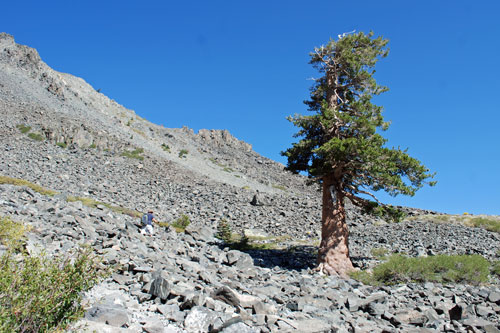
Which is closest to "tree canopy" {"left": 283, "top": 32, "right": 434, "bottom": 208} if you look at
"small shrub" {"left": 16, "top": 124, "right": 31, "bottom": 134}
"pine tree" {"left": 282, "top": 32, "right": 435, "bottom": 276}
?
"pine tree" {"left": 282, "top": 32, "right": 435, "bottom": 276}

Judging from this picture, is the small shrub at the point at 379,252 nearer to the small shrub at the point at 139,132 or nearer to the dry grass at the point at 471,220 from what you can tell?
the dry grass at the point at 471,220

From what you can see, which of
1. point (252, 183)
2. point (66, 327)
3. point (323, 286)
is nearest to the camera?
point (66, 327)

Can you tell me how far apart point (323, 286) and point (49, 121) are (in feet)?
159

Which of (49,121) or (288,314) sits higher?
(49,121)

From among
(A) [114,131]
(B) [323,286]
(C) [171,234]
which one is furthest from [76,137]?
(B) [323,286]

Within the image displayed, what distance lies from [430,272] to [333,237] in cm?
405

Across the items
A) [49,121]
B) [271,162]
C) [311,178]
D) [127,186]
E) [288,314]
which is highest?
[271,162]

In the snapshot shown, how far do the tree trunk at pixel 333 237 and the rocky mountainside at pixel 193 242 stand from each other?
38.0 inches

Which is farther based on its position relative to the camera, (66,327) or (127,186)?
(127,186)

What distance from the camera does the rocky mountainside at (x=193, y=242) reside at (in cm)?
762

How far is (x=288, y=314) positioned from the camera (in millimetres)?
8180

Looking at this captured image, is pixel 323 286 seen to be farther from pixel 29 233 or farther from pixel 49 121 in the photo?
pixel 49 121

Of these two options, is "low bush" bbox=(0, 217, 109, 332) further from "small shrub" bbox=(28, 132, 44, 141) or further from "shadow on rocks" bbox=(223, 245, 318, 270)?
"small shrub" bbox=(28, 132, 44, 141)

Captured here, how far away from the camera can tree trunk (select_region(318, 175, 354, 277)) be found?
15.0 metres
